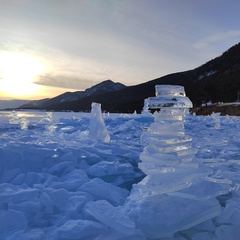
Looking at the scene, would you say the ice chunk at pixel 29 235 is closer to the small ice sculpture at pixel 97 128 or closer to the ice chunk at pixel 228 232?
the ice chunk at pixel 228 232

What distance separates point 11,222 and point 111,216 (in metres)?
1.06

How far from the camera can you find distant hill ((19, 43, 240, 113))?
97.7 m

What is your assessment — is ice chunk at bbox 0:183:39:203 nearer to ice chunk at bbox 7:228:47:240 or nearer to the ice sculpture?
ice chunk at bbox 7:228:47:240

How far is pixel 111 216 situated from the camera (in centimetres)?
287

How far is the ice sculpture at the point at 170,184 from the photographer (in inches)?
115

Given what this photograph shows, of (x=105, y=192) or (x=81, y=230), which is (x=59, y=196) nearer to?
(x=105, y=192)

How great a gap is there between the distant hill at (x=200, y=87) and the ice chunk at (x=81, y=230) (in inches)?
3681

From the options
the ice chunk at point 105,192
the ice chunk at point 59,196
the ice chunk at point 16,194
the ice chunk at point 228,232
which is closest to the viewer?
the ice chunk at point 228,232

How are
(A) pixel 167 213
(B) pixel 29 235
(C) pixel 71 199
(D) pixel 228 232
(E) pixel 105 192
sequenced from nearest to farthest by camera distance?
(B) pixel 29 235 < (D) pixel 228 232 < (A) pixel 167 213 < (C) pixel 71 199 < (E) pixel 105 192

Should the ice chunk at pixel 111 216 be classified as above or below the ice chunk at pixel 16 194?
below

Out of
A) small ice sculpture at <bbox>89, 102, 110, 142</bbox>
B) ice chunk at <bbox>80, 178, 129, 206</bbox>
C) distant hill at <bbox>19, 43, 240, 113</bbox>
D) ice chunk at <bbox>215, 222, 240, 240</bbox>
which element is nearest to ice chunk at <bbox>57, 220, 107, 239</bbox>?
ice chunk at <bbox>80, 178, 129, 206</bbox>

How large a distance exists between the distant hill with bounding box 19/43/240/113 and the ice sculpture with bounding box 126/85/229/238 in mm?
92215

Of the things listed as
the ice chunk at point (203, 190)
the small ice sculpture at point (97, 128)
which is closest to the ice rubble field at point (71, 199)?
the ice chunk at point (203, 190)

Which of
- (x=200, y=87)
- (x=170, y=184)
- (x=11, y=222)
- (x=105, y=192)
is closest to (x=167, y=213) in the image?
(x=170, y=184)
